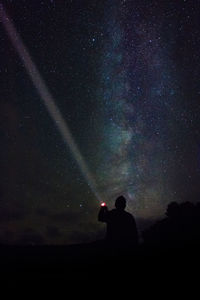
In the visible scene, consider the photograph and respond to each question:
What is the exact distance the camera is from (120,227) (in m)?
6.44

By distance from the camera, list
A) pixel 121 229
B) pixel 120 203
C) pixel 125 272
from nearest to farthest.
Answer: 1. pixel 125 272
2. pixel 121 229
3. pixel 120 203

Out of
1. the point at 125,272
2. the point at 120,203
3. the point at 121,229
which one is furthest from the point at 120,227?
the point at 125,272

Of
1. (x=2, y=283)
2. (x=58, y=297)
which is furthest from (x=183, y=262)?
(x=2, y=283)

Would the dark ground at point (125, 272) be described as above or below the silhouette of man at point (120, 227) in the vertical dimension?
below

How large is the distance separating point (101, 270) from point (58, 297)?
0.87m

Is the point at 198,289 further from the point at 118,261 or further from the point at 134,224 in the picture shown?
the point at 134,224

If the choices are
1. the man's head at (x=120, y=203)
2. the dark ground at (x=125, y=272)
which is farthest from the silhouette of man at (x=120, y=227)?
the dark ground at (x=125, y=272)

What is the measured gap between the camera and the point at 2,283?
148 inches

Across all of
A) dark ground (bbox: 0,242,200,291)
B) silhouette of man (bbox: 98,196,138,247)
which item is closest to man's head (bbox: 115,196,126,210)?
silhouette of man (bbox: 98,196,138,247)

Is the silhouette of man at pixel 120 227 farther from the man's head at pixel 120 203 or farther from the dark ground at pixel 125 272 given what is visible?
the dark ground at pixel 125 272

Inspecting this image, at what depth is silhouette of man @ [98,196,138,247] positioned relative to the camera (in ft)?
20.9

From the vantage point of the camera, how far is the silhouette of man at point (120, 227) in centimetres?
637

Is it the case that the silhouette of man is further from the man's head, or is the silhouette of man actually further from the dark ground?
the dark ground

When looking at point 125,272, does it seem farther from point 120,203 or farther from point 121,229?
point 120,203
